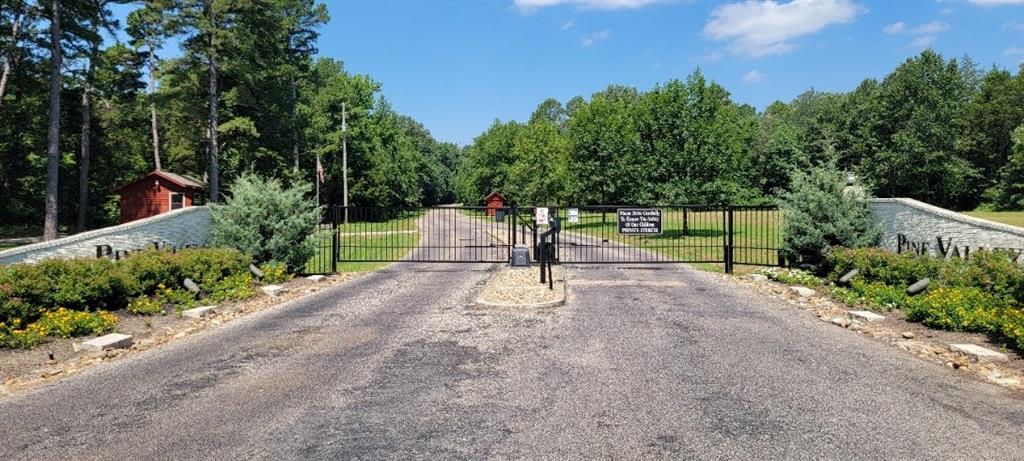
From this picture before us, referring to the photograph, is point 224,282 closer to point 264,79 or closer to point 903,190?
point 264,79

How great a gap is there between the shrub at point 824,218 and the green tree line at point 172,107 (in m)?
25.7

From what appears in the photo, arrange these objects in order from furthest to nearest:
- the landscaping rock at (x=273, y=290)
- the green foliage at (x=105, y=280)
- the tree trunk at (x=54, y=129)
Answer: the tree trunk at (x=54, y=129) → the landscaping rock at (x=273, y=290) → the green foliage at (x=105, y=280)

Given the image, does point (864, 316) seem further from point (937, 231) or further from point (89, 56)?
point (89, 56)

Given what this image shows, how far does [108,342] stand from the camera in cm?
731

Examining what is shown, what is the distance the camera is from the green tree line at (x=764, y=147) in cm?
2577

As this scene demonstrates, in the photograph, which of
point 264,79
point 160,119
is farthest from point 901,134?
point 160,119

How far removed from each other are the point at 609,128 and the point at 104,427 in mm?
31971

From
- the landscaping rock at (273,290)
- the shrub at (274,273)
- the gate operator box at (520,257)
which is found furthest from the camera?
the gate operator box at (520,257)

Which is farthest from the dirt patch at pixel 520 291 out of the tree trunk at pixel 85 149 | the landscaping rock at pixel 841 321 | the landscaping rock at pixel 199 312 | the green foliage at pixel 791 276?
the tree trunk at pixel 85 149

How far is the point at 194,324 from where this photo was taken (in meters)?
8.87

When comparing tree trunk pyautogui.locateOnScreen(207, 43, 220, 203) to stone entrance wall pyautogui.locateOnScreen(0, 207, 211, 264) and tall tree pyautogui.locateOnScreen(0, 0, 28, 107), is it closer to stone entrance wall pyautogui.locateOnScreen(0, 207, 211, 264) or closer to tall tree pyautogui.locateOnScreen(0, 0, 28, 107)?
tall tree pyautogui.locateOnScreen(0, 0, 28, 107)

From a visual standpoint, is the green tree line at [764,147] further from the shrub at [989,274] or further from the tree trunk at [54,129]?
the tree trunk at [54,129]

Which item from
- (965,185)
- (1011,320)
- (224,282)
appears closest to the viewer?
(1011,320)

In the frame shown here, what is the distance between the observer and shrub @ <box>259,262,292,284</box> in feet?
41.0
